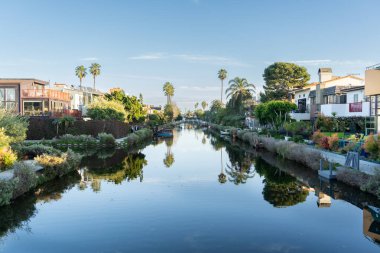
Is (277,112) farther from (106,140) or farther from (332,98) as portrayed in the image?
(106,140)

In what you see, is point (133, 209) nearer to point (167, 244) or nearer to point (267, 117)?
point (167, 244)

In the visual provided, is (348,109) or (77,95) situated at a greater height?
(77,95)

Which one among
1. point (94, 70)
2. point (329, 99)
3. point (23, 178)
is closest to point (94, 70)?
point (94, 70)

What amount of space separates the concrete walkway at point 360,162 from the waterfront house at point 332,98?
17.3m

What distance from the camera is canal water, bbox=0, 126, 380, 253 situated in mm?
13156

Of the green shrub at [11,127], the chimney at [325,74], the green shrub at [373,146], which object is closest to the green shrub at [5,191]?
the green shrub at [11,127]

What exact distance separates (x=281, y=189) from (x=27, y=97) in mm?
47166

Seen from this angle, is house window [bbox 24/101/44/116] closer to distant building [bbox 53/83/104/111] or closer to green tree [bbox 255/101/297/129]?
distant building [bbox 53/83/104/111]

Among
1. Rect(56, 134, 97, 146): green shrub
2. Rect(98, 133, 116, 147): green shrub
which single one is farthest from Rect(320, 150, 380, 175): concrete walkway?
Rect(56, 134, 97, 146): green shrub

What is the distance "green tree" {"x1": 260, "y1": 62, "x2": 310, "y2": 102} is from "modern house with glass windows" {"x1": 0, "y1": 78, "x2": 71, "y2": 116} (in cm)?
5356

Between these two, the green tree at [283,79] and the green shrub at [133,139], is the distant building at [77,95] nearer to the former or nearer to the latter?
the green shrub at [133,139]

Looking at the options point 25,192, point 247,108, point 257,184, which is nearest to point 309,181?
point 257,184

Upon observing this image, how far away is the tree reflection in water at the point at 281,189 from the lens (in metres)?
20.0

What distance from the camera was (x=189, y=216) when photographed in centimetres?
1684
